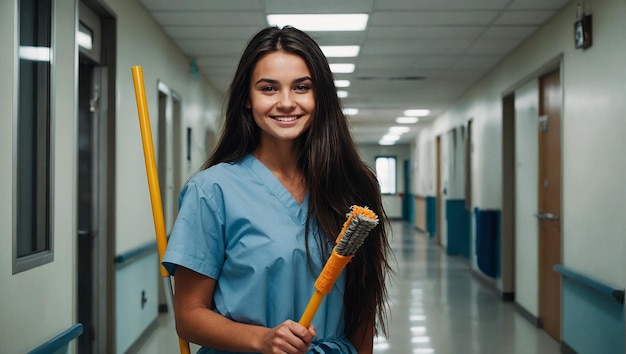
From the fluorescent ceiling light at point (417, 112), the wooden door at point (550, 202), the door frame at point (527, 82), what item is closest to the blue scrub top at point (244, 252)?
the door frame at point (527, 82)

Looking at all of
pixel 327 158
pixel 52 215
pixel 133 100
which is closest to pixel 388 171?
pixel 133 100

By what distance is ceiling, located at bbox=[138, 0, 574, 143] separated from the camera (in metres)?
4.02

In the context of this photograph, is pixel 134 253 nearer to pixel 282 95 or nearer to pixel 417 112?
pixel 282 95

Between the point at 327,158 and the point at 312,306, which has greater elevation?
the point at 327,158

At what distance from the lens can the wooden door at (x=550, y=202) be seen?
430 centimetres

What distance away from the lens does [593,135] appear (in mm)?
3480

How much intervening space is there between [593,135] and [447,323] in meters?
1.87

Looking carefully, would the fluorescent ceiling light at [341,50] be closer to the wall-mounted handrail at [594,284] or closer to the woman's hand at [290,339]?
the wall-mounted handrail at [594,284]

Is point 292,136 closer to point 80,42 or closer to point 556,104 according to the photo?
point 80,42

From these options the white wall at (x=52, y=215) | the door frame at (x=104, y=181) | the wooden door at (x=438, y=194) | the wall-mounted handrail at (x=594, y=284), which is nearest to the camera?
the white wall at (x=52, y=215)

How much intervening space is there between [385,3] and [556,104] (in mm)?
1424

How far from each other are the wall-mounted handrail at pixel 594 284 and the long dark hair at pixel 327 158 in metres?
2.26

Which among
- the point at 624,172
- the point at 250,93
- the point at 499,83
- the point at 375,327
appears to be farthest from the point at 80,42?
the point at 499,83

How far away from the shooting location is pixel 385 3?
156 inches
